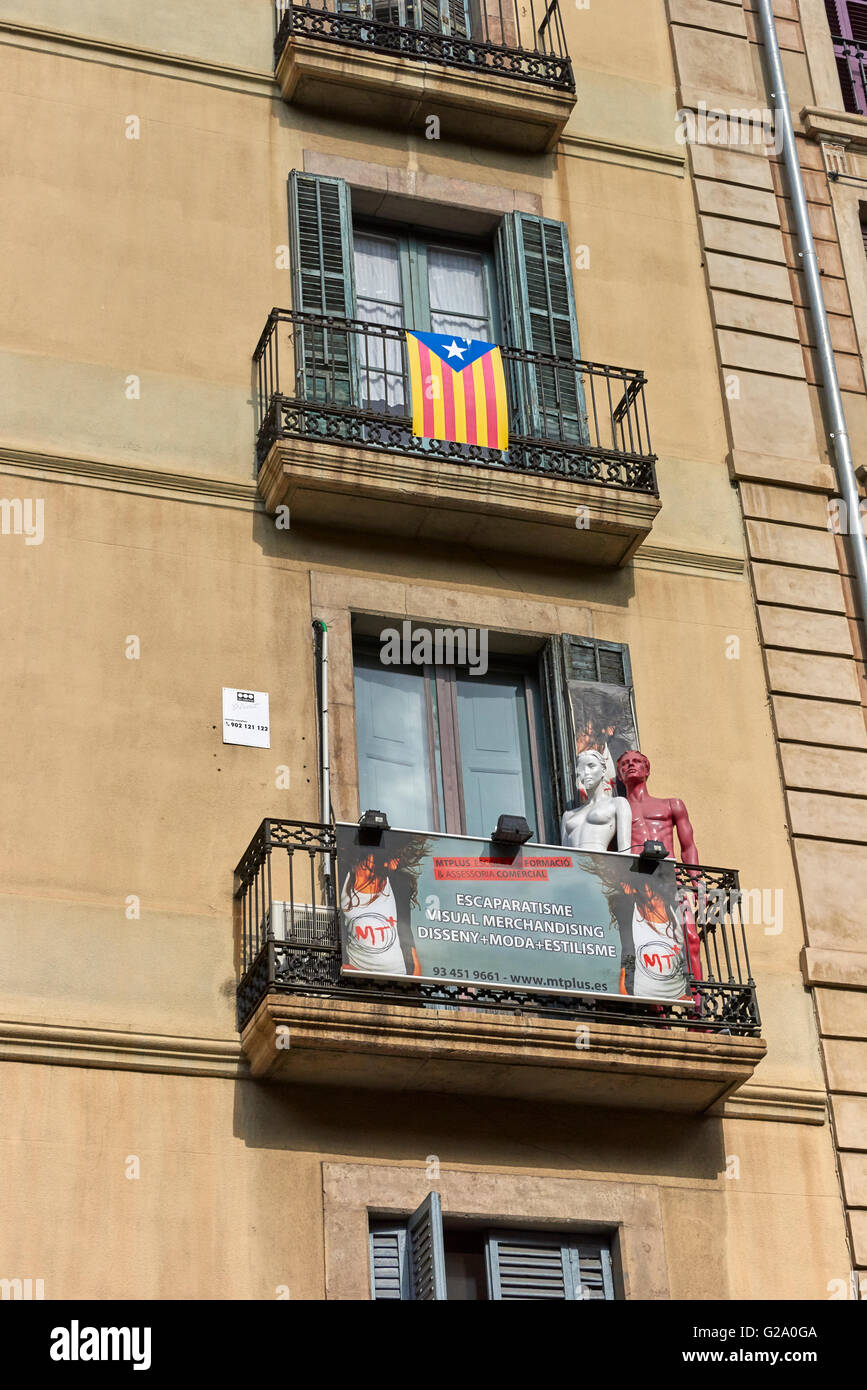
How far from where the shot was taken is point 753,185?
17.5 metres

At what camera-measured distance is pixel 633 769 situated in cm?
1424

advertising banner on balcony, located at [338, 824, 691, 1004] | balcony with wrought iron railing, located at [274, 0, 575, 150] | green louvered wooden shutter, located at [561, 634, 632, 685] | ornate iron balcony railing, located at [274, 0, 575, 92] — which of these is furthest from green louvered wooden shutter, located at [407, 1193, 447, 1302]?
ornate iron balcony railing, located at [274, 0, 575, 92]

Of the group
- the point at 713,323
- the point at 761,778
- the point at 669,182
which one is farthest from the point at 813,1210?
the point at 669,182

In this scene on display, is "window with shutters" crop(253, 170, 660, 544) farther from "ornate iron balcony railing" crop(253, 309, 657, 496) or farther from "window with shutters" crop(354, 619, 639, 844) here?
"window with shutters" crop(354, 619, 639, 844)

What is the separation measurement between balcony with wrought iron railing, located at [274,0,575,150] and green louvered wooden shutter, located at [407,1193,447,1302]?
847 cm

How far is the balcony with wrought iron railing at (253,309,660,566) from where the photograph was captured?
570 inches

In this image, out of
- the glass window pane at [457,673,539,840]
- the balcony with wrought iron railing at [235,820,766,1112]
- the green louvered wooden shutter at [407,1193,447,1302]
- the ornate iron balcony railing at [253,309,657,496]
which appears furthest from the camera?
the ornate iron balcony railing at [253,309,657,496]

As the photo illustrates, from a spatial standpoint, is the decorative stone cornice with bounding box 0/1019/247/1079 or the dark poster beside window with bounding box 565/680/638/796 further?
the dark poster beside window with bounding box 565/680/638/796

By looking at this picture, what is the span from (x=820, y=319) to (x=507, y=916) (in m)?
6.29

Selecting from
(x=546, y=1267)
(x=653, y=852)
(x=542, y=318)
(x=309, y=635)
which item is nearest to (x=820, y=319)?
(x=542, y=318)

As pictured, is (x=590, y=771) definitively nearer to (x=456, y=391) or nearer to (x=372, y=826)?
(x=372, y=826)

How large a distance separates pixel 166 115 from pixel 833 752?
6733 millimetres
